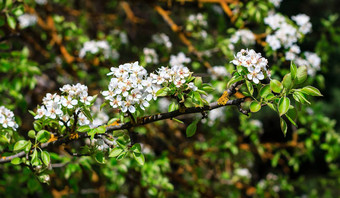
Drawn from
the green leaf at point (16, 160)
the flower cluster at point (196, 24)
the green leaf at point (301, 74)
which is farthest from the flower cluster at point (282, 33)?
the green leaf at point (16, 160)

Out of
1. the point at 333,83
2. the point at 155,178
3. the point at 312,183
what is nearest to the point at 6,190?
the point at 155,178

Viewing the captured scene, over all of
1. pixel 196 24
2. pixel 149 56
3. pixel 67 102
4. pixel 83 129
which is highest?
pixel 196 24

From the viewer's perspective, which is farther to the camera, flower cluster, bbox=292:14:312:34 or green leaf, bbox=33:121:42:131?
flower cluster, bbox=292:14:312:34

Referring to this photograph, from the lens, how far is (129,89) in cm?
108

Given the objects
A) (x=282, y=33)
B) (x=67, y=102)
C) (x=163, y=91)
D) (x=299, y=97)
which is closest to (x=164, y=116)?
(x=163, y=91)

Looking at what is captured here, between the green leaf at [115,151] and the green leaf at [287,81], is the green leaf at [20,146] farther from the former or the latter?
the green leaf at [287,81]

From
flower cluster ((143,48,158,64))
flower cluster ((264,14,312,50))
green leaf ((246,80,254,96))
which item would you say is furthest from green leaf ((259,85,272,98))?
flower cluster ((143,48,158,64))

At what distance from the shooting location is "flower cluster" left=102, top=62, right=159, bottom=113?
3.52 ft

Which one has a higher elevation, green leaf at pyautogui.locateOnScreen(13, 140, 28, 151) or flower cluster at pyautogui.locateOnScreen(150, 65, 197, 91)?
flower cluster at pyautogui.locateOnScreen(150, 65, 197, 91)

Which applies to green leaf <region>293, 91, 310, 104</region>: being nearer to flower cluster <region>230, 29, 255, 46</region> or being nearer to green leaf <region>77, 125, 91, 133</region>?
green leaf <region>77, 125, 91, 133</region>

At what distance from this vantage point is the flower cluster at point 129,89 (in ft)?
3.52

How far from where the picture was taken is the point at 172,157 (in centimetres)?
276

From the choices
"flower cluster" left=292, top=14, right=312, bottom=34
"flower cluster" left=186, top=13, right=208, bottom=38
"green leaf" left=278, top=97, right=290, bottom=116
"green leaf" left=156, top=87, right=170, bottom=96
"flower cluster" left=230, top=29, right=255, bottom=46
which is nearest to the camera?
"green leaf" left=278, top=97, right=290, bottom=116

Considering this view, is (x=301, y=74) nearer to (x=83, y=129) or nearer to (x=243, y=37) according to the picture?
(x=83, y=129)
